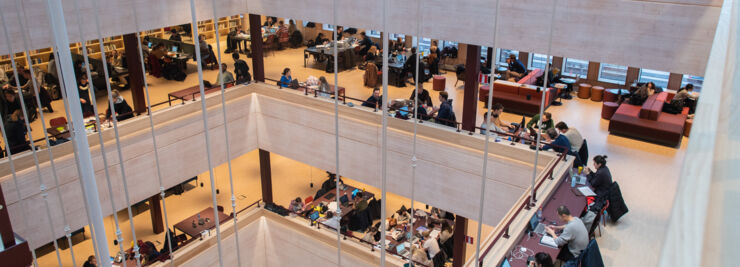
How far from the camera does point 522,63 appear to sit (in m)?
15.1

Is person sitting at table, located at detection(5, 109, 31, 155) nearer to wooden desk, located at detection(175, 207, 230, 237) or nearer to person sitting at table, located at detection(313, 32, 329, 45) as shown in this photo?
wooden desk, located at detection(175, 207, 230, 237)

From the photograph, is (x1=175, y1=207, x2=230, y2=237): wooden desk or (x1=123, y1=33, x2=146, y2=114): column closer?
(x1=123, y1=33, x2=146, y2=114): column

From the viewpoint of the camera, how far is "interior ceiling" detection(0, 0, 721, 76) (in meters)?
5.77

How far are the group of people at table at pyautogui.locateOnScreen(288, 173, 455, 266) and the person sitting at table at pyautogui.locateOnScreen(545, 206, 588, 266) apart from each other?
2.61 m

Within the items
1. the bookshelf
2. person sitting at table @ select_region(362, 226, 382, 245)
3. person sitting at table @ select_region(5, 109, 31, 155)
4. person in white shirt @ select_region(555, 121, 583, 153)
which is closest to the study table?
person in white shirt @ select_region(555, 121, 583, 153)

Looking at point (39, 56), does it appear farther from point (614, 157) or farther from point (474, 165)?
point (614, 157)

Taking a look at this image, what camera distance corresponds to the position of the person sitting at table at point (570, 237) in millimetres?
5641

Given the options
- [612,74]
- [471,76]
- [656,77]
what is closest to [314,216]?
[471,76]

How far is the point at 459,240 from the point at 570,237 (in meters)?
2.96

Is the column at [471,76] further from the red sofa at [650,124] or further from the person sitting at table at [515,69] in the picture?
the person sitting at table at [515,69]

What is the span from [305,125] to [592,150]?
5387 millimetres

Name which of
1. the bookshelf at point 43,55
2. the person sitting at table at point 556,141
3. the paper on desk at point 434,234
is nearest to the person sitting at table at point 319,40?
the bookshelf at point 43,55

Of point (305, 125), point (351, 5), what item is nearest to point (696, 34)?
point (351, 5)

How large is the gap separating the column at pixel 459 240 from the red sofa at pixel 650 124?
468cm
